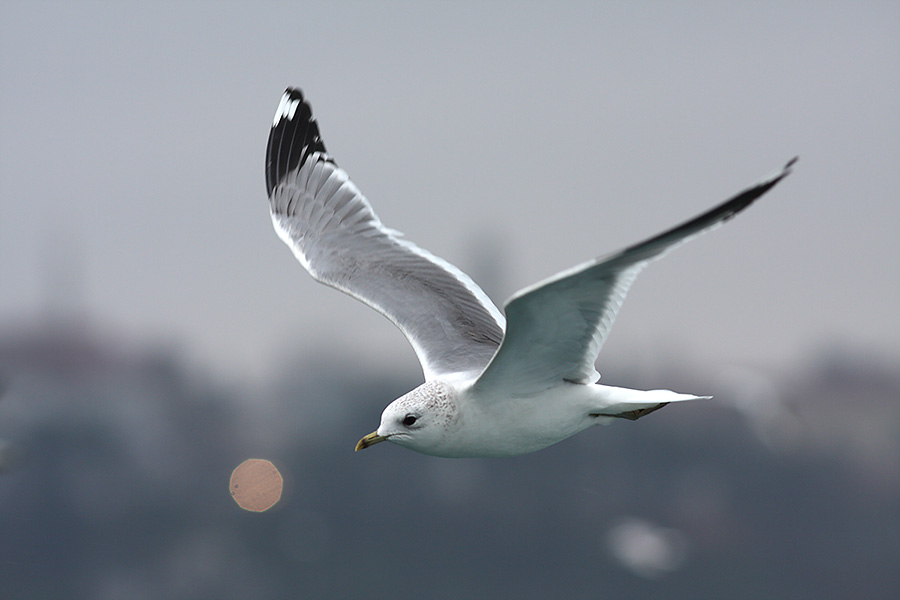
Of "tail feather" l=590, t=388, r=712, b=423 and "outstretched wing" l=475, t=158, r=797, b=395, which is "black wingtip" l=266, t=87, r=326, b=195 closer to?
"outstretched wing" l=475, t=158, r=797, b=395

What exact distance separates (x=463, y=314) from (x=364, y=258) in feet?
3.84

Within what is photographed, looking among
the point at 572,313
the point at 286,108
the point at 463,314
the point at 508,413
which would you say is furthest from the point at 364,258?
the point at 572,313

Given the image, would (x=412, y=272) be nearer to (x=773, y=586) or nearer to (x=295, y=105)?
(x=295, y=105)

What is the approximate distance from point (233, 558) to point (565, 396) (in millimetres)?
174879

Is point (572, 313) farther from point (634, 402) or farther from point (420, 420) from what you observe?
point (420, 420)

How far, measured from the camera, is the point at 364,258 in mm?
9492

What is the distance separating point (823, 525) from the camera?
18650 centimetres

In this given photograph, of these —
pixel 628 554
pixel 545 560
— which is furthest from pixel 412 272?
pixel 545 560

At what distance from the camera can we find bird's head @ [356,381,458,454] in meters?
7.30

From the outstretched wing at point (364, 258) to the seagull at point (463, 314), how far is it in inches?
0.5

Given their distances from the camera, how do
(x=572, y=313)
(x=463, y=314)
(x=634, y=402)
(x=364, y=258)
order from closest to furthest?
1. (x=572, y=313)
2. (x=634, y=402)
3. (x=463, y=314)
4. (x=364, y=258)

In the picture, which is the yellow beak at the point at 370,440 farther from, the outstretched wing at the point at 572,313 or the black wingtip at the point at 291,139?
the black wingtip at the point at 291,139

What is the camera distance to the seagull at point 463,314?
20.0ft

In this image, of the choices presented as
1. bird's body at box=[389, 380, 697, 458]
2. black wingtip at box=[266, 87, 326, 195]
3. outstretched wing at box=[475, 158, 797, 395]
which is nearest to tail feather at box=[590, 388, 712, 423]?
bird's body at box=[389, 380, 697, 458]
